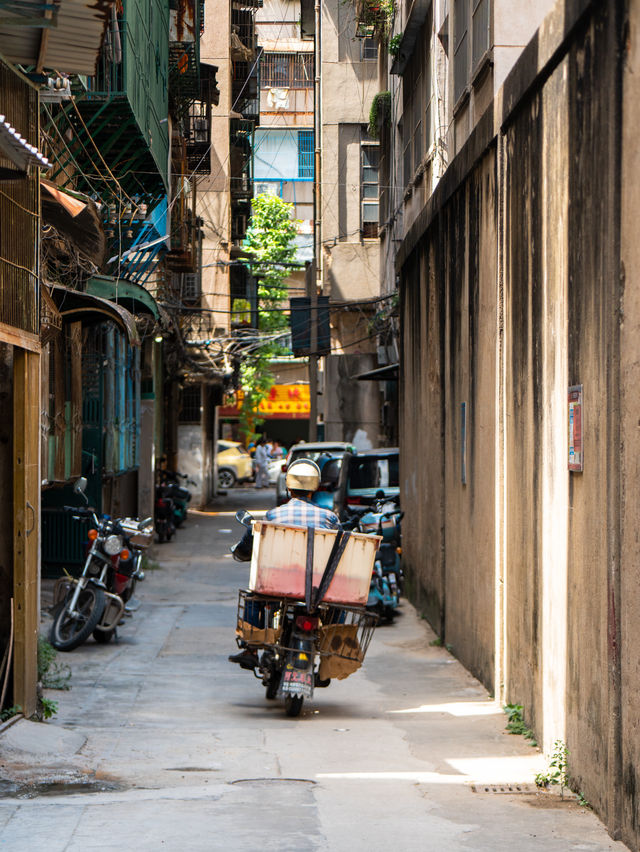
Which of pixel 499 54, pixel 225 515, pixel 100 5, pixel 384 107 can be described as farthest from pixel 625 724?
pixel 225 515

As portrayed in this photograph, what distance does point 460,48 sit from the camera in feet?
43.6

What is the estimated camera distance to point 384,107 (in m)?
23.3

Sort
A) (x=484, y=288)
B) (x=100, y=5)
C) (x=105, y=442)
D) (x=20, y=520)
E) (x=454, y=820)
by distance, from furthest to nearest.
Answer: (x=105, y=442), (x=484, y=288), (x=20, y=520), (x=100, y=5), (x=454, y=820)

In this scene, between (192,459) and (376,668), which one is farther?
(192,459)

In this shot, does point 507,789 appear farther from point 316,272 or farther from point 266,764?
point 316,272

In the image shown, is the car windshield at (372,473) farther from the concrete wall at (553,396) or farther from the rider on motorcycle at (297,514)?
the rider on motorcycle at (297,514)

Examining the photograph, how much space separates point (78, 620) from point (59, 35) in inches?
260

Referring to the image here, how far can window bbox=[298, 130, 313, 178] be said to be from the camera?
46.9m

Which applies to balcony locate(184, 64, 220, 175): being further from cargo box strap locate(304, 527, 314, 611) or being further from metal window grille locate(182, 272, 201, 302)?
cargo box strap locate(304, 527, 314, 611)

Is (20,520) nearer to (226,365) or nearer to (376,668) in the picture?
(376,668)

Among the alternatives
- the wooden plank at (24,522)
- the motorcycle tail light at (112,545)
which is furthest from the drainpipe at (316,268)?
the wooden plank at (24,522)

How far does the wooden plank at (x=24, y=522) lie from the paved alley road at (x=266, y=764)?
16.6 inches

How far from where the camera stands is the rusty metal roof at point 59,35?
22.0ft

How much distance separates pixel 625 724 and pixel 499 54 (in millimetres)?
7477
